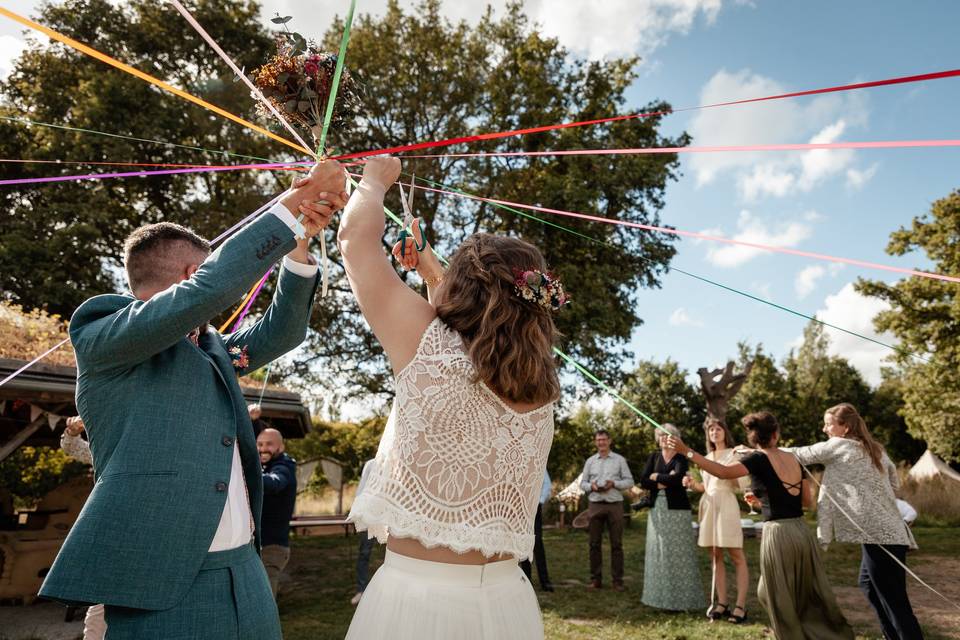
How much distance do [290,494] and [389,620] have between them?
159 inches

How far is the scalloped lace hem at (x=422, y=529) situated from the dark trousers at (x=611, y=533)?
7.59m

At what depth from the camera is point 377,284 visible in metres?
1.82

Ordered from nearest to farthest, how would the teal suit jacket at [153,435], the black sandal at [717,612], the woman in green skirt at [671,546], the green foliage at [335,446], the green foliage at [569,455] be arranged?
the teal suit jacket at [153,435], the black sandal at [717,612], the woman in green skirt at [671,546], the green foliage at [569,455], the green foliage at [335,446]

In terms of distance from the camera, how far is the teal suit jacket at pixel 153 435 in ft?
5.09

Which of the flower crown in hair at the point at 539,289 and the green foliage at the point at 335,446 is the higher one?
the flower crown in hair at the point at 539,289

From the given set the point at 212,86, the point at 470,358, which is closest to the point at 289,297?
the point at 470,358

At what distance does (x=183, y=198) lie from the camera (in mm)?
15109

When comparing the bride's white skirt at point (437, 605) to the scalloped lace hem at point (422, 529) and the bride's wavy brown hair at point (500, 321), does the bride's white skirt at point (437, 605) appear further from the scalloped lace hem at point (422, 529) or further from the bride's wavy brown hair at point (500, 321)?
the bride's wavy brown hair at point (500, 321)

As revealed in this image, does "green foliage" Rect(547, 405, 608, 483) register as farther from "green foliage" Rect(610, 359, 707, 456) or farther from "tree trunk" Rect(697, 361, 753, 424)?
"green foliage" Rect(610, 359, 707, 456)

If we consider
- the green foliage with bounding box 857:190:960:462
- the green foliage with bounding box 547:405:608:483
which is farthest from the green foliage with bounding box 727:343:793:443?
the green foliage with bounding box 547:405:608:483

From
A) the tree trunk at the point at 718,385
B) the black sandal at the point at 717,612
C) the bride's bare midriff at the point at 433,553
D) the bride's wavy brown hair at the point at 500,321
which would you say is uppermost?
the tree trunk at the point at 718,385

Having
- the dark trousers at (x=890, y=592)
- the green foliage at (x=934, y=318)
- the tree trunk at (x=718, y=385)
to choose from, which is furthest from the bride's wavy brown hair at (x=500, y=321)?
the green foliage at (x=934, y=318)

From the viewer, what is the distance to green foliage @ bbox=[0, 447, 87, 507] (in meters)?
15.9

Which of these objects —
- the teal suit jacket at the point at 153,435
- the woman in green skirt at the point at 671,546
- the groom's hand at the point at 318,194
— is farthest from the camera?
the woman in green skirt at the point at 671,546
